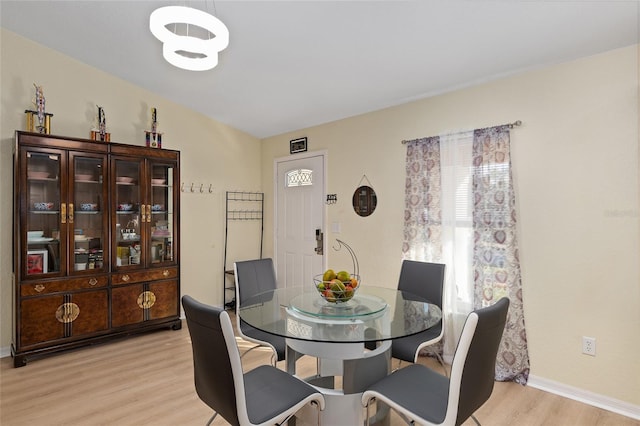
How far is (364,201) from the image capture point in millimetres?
3834

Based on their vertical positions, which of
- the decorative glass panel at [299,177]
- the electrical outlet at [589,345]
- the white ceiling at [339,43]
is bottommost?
the electrical outlet at [589,345]

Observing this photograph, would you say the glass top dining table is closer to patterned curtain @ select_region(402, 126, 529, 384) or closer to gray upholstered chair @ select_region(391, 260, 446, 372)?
gray upholstered chair @ select_region(391, 260, 446, 372)

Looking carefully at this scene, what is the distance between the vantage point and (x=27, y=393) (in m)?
2.58

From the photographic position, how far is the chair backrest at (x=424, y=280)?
2.66 metres

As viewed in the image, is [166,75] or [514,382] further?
[166,75]

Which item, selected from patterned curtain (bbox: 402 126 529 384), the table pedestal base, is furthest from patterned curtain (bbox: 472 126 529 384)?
the table pedestal base

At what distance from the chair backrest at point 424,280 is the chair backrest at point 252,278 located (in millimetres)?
1145

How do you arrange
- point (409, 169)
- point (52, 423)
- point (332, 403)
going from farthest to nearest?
point (409, 169)
point (52, 423)
point (332, 403)

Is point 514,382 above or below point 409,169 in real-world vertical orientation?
below

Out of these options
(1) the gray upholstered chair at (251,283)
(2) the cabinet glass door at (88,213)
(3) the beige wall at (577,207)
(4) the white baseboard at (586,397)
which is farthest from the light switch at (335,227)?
(2) the cabinet glass door at (88,213)

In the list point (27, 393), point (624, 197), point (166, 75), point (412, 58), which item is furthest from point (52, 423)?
point (624, 197)

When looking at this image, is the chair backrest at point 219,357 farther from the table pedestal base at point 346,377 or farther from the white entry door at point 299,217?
the white entry door at point 299,217

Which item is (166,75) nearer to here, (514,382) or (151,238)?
(151,238)

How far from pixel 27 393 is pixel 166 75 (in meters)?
2.97
